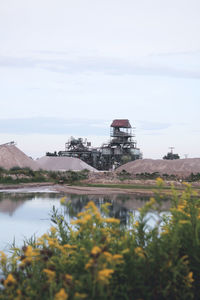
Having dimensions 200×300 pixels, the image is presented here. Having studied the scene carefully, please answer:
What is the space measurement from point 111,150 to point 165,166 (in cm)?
2971

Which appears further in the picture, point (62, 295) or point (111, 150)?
point (111, 150)

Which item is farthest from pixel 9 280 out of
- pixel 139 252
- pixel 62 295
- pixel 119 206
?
pixel 119 206

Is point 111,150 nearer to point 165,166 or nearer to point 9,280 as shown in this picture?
point 165,166

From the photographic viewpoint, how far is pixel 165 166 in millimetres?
78438

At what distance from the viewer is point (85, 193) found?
3981 centimetres

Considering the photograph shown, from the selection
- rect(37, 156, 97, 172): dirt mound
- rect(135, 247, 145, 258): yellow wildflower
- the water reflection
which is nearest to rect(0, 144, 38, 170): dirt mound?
rect(37, 156, 97, 172): dirt mound

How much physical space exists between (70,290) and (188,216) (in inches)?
102

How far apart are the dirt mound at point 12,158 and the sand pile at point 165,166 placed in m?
21.2

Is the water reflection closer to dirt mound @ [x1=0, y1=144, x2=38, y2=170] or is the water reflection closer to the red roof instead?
dirt mound @ [x1=0, y1=144, x2=38, y2=170]

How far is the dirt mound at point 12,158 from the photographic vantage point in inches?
2933

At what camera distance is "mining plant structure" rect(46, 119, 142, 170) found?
348ft

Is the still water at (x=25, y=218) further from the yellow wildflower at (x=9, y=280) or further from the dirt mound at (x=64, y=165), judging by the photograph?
the dirt mound at (x=64, y=165)

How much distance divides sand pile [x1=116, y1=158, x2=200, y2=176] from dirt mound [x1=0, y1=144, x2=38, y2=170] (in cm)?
2117

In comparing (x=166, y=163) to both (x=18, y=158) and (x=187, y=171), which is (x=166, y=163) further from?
(x=18, y=158)
